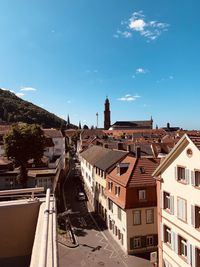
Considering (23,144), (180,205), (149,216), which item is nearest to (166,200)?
(180,205)

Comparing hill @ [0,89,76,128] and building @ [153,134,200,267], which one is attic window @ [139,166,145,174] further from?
hill @ [0,89,76,128]

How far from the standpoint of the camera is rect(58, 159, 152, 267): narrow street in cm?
2616

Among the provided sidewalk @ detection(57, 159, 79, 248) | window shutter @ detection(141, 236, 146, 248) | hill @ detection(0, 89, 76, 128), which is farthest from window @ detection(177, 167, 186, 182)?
hill @ detection(0, 89, 76, 128)

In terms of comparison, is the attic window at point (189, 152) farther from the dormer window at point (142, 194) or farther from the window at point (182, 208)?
the dormer window at point (142, 194)

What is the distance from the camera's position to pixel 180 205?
1930 cm

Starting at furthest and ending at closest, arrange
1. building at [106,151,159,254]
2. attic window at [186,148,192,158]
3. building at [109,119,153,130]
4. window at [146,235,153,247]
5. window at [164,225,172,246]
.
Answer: building at [109,119,153,130]
window at [146,235,153,247]
building at [106,151,159,254]
window at [164,225,172,246]
attic window at [186,148,192,158]

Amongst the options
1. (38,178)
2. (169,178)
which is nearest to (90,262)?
(169,178)

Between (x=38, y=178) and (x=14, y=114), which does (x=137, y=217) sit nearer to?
(x=38, y=178)

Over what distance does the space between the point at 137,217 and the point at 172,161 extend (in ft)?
34.3

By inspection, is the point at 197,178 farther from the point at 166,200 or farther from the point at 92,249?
the point at 92,249

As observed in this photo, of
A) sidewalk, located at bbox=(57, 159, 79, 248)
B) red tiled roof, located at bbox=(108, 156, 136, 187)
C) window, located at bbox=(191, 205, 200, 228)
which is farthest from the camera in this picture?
sidewalk, located at bbox=(57, 159, 79, 248)

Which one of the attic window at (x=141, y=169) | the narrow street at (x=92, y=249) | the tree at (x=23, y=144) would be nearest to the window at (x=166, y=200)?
the attic window at (x=141, y=169)

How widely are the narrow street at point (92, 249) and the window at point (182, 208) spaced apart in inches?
377

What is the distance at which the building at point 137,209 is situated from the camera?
91.8ft
